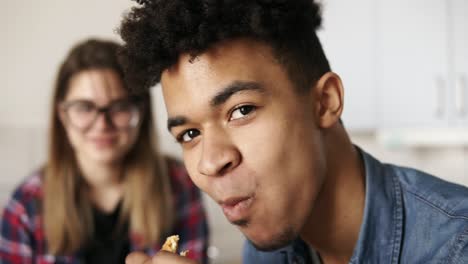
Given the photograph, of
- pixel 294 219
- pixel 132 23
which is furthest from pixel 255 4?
pixel 294 219

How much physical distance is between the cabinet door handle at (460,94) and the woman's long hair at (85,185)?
141cm

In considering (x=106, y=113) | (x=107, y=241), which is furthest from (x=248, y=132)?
(x=107, y=241)

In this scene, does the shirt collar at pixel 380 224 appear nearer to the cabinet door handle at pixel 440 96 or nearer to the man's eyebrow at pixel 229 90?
the man's eyebrow at pixel 229 90

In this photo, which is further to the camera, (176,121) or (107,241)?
(107,241)

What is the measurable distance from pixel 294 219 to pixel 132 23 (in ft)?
1.30

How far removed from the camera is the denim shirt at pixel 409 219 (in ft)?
2.60

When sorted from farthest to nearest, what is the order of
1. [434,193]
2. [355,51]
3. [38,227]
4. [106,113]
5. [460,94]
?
[355,51] < [460,94] < [38,227] < [106,113] < [434,193]

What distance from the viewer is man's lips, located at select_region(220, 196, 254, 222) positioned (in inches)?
Answer: 29.5

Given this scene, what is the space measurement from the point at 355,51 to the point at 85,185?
146cm

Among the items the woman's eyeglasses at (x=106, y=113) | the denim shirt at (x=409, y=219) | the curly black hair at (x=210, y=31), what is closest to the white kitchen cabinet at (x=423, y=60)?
the woman's eyeglasses at (x=106, y=113)

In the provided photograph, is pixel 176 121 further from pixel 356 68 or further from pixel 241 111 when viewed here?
pixel 356 68

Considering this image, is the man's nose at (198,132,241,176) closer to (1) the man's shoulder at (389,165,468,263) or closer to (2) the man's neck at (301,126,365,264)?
(2) the man's neck at (301,126,365,264)

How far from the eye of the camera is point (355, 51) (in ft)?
8.11

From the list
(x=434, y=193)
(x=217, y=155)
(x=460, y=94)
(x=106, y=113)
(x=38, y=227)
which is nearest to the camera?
(x=217, y=155)
